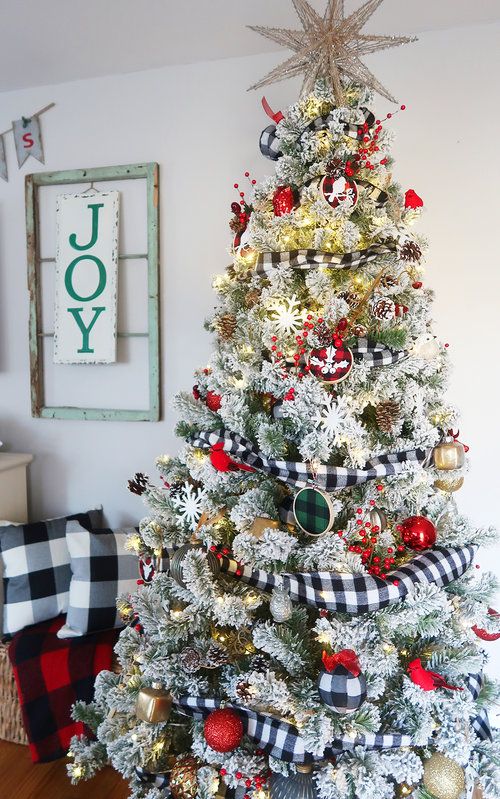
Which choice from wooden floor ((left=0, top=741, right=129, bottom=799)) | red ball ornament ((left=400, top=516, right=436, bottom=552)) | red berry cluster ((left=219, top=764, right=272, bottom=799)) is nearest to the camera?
red berry cluster ((left=219, top=764, right=272, bottom=799))

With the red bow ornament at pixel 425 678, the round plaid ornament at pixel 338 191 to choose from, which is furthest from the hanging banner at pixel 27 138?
the red bow ornament at pixel 425 678

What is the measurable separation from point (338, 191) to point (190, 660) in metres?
1.02

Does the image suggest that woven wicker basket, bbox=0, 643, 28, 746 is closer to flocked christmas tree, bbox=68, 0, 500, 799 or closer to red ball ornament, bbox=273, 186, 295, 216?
flocked christmas tree, bbox=68, 0, 500, 799

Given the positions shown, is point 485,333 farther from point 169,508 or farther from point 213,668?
point 213,668

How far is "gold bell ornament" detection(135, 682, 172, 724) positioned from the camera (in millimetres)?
1063

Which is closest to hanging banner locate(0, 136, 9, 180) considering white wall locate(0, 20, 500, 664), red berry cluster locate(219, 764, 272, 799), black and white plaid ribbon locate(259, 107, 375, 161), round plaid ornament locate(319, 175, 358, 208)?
white wall locate(0, 20, 500, 664)

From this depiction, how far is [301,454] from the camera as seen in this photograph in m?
1.05

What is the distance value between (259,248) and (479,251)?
0.87 m

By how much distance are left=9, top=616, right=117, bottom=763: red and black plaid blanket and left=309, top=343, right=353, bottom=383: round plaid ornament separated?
46.4 inches

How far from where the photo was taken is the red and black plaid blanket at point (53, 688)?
1.59 m

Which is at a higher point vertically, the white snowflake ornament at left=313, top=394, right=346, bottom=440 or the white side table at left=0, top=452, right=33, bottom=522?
the white snowflake ornament at left=313, top=394, right=346, bottom=440

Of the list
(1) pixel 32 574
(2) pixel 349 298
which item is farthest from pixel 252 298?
(1) pixel 32 574

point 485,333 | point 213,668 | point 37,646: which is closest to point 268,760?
point 213,668

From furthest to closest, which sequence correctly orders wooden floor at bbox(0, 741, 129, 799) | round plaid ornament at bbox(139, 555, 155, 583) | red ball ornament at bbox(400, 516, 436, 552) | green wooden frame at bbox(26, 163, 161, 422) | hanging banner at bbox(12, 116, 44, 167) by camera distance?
1. hanging banner at bbox(12, 116, 44, 167)
2. green wooden frame at bbox(26, 163, 161, 422)
3. wooden floor at bbox(0, 741, 129, 799)
4. round plaid ornament at bbox(139, 555, 155, 583)
5. red ball ornament at bbox(400, 516, 436, 552)
